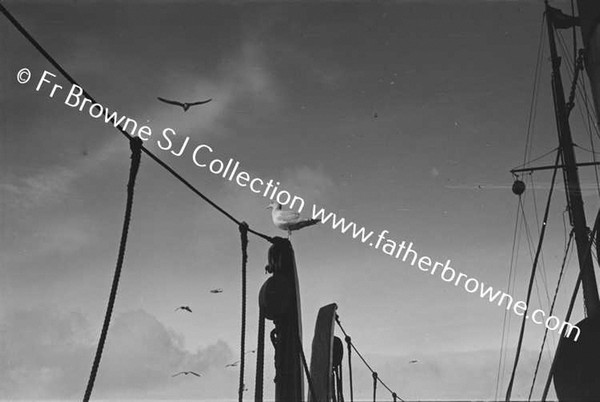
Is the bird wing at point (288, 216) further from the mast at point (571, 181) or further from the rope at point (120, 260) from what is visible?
the rope at point (120, 260)

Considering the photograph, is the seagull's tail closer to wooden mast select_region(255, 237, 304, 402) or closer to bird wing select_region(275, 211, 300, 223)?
bird wing select_region(275, 211, 300, 223)

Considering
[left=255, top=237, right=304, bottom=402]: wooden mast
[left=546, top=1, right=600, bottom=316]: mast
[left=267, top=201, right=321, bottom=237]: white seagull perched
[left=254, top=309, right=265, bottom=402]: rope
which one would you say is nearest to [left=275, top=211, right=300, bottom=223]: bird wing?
[left=267, top=201, right=321, bottom=237]: white seagull perched

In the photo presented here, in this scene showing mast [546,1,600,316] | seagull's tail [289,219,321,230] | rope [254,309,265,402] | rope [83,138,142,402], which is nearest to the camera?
rope [83,138,142,402]

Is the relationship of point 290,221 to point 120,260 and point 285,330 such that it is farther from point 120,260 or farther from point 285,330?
point 120,260

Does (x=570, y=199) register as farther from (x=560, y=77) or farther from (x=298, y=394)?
(x=298, y=394)

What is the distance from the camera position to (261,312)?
3.82 m

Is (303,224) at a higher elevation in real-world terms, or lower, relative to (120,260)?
higher

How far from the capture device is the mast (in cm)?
915

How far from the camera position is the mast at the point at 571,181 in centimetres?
915

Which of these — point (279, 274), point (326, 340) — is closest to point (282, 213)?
point (326, 340)

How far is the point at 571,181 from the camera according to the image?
10.3 metres

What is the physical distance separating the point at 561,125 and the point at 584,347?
5199mm

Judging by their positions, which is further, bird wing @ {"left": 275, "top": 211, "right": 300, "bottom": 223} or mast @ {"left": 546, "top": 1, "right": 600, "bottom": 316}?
mast @ {"left": 546, "top": 1, "right": 600, "bottom": 316}

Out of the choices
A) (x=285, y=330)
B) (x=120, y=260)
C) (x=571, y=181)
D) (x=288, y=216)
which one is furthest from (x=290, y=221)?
(x=120, y=260)
